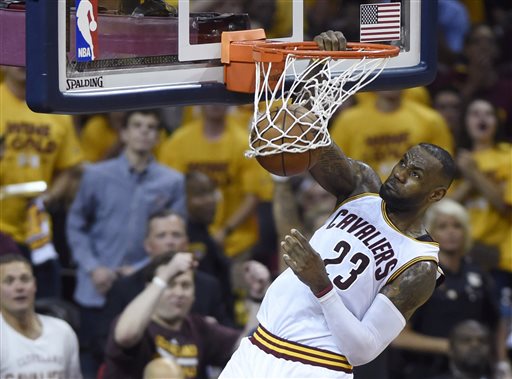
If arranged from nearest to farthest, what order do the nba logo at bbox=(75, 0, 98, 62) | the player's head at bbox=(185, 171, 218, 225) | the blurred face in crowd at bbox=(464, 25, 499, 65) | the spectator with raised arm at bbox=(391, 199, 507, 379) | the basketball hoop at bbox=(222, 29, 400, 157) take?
the nba logo at bbox=(75, 0, 98, 62) → the basketball hoop at bbox=(222, 29, 400, 157) → the spectator with raised arm at bbox=(391, 199, 507, 379) → the player's head at bbox=(185, 171, 218, 225) → the blurred face in crowd at bbox=(464, 25, 499, 65)

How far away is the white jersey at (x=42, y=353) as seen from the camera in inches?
302

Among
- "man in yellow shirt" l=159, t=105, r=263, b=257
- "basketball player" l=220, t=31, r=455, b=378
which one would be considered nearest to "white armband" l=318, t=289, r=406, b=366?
"basketball player" l=220, t=31, r=455, b=378

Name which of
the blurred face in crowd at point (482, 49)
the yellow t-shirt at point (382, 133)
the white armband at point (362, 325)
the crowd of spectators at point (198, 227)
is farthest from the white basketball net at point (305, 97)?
the blurred face in crowd at point (482, 49)

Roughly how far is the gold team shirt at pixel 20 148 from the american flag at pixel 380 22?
2927 mm

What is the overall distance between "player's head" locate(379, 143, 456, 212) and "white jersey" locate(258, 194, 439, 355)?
0.52 feet

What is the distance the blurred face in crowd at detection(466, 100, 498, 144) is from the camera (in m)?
10.6

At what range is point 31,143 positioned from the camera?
920 cm

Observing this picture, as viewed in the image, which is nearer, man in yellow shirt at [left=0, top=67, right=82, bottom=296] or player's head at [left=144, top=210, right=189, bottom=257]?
player's head at [left=144, top=210, right=189, bottom=257]

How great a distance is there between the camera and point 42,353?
7.77 m

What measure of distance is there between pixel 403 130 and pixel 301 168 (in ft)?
14.7

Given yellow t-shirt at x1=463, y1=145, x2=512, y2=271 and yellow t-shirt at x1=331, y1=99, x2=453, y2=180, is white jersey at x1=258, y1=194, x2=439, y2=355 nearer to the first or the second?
yellow t-shirt at x1=331, y1=99, x2=453, y2=180

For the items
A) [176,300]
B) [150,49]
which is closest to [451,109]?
[176,300]

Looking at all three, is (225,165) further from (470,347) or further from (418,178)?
(418,178)

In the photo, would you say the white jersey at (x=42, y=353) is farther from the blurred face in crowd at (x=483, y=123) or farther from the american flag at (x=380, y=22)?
the blurred face in crowd at (x=483, y=123)
